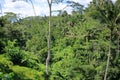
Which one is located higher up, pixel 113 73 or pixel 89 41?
pixel 89 41

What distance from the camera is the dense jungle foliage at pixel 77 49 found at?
2013 centimetres

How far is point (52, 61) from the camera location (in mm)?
53312

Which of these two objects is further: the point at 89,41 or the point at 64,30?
the point at 64,30

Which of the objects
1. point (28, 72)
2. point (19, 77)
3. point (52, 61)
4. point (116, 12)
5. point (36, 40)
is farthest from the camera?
point (36, 40)

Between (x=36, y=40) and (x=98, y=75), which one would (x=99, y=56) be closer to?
(x=98, y=75)

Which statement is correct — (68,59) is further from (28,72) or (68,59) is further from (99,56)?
(28,72)

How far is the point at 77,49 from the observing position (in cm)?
4303

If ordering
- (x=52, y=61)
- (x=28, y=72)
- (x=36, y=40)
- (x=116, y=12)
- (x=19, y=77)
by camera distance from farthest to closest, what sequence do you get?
(x=36, y=40), (x=52, y=61), (x=116, y=12), (x=28, y=72), (x=19, y=77)

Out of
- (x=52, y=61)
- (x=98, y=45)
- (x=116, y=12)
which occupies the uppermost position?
(x=116, y=12)

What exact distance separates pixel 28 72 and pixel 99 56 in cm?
2156

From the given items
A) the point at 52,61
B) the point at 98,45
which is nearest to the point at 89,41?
the point at 98,45

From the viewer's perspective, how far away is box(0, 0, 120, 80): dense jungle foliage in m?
20.1

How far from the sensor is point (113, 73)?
37688mm

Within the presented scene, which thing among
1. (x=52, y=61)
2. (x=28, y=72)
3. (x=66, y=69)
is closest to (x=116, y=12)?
(x=28, y=72)
